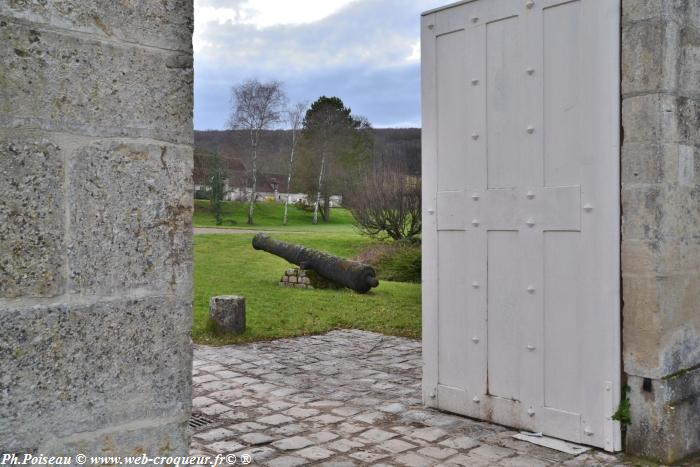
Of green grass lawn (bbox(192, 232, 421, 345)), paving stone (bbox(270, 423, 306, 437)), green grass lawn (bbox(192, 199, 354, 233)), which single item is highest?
green grass lawn (bbox(192, 199, 354, 233))

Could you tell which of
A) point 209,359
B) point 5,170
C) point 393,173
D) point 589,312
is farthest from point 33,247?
point 393,173

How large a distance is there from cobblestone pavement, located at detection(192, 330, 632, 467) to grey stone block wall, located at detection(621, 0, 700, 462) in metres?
0.44

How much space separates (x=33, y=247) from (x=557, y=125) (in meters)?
3.52

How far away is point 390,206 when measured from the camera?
23.8 metres

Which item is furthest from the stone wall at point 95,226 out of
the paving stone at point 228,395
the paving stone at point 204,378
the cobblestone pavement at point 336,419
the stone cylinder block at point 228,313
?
the stone cylinder block at point 228,313

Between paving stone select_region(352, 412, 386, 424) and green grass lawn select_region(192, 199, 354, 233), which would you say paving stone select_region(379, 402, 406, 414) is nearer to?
paving stone select_region(352, 412, 386, 424)

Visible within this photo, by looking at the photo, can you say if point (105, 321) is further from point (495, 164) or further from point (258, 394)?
point (258, 394)

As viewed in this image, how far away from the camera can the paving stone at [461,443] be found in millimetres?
4370

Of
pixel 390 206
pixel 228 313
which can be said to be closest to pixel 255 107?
pixel 390 206

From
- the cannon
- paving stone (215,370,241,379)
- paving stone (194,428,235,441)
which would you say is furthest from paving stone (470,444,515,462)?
the cannon

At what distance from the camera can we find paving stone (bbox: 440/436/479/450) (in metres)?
4.37

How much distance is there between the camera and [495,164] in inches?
188

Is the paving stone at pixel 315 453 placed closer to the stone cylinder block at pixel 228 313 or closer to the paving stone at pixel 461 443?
the paving stone at pixel 461 443

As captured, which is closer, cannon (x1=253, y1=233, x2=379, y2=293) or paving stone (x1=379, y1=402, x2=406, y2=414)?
paving stone (x1=379, y1=402, x2=406, y2=414)
